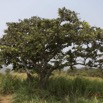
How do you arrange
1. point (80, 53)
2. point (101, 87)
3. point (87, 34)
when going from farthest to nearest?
point (101, 87)
point (80, 53)
point (87, 34)

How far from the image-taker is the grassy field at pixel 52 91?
13834 millimetres

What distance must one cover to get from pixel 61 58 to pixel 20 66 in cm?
243

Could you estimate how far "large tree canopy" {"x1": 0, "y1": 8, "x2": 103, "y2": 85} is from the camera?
13.9 m

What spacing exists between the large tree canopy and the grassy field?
0.72 m

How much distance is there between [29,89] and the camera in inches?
579

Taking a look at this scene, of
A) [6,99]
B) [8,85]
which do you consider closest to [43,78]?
[8,85]

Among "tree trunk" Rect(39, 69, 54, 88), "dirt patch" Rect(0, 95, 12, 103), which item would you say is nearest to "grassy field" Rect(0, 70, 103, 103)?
"dirt patch" Rect(0, 95, 12, 103)

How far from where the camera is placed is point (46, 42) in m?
13.9

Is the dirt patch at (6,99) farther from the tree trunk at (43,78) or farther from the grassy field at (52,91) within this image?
the tree trunk at (43,78)

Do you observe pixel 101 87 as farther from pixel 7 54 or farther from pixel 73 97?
pixel 7 54

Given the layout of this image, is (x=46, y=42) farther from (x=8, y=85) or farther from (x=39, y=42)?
(x=8, y=85)

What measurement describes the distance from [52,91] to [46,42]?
2483 mm

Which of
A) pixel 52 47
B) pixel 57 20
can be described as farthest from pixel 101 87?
pixel 57 20

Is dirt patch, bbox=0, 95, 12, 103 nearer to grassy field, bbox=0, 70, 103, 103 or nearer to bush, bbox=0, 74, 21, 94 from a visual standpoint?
grassy field, bbox=0, 70, 103, 103
